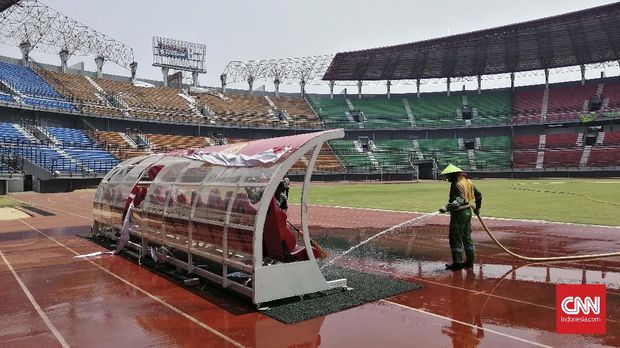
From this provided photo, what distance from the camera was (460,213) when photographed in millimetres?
8156

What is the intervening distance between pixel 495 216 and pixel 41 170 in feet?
119

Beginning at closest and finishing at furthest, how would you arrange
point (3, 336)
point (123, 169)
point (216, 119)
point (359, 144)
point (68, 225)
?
point (3, 336) → point (123, 169) → point (68, 225) → point (216, 119) → point (359, 144)

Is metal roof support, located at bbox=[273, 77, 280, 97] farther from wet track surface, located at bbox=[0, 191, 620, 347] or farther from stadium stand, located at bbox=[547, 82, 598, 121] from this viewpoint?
wet track surface, located at bbox=[0, 191, 620, 347]

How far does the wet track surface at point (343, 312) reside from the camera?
5.00 meters

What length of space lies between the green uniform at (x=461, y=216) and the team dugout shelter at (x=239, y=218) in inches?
105

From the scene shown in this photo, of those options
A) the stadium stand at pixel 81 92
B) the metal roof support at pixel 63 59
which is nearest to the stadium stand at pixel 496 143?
the stadium stand at pixel 81 92

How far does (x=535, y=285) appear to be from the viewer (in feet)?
23.3

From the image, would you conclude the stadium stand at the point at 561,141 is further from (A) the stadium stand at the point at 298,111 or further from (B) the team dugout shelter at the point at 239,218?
(B) the team dugout shelter at the point at 239,218

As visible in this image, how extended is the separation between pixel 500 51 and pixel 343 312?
6602 centimetres

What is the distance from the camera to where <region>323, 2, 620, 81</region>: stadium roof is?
56.3 meters

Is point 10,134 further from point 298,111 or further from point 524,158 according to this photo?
point 524,158

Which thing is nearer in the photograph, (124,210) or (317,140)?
(317,140)

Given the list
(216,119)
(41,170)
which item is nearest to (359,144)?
(216,119)

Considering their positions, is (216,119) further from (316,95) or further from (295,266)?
(295,266)
